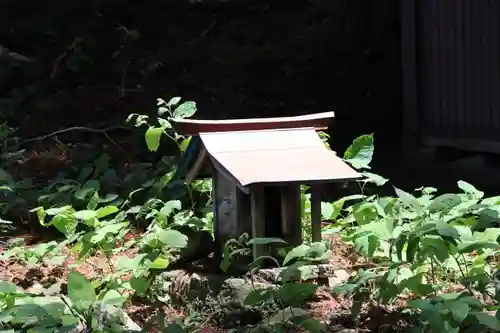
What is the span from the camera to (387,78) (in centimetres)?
719

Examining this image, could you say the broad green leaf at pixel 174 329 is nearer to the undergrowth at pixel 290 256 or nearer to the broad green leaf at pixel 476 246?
the undergrowth at pixel 290 256

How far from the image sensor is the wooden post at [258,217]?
3.05 meters

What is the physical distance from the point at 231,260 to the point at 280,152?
45 cm

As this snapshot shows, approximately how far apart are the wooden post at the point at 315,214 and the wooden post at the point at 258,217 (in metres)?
0.20

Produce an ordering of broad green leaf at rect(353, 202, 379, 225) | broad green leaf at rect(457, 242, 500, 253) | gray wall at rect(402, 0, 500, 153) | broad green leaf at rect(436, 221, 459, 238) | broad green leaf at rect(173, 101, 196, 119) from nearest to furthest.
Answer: broad green leaf at rect(436, 221, 459, 238) < broad green leaf at rect(457, 242, 500, 253) < broad green leaf at rect(353, 202, 379, 225) < broad green leaf at rect(173, 101, 196, 119) < gray wall at rect(402, 0, 500, 153)

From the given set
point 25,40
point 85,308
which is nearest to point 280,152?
point 85,308

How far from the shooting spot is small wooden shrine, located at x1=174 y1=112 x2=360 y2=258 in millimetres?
3025

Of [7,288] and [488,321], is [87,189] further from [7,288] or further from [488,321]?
[488,321]

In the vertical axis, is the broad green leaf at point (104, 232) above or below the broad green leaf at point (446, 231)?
below

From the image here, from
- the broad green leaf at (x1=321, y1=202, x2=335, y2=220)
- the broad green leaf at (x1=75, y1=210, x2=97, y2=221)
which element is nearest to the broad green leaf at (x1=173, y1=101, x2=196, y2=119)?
the broad green leaf at (x1=75, y1=210, x2=97, y2=221)

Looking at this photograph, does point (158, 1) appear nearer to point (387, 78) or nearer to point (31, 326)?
point (387, 78)

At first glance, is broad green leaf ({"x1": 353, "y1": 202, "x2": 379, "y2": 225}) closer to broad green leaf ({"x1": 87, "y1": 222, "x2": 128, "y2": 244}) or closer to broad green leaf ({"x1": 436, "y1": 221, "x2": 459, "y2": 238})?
broad green leaf ({"x1": 436, "y1": 221, "x2": 459, "y2": 238})

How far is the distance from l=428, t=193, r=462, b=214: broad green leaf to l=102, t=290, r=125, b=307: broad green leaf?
4.03 feet

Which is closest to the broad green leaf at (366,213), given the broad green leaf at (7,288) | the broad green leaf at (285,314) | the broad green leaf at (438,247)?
the broad green leaf at (438,247)
